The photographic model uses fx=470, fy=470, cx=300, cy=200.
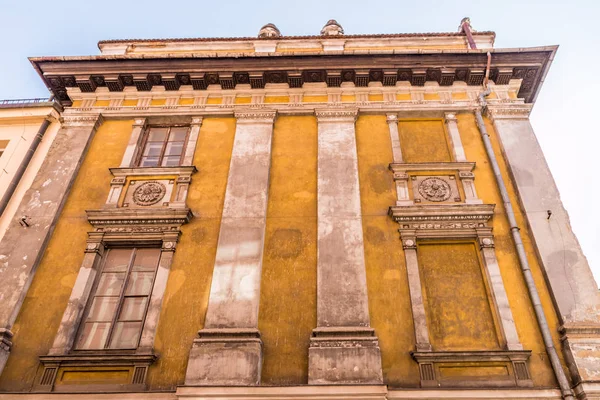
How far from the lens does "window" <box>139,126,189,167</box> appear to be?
401 inches

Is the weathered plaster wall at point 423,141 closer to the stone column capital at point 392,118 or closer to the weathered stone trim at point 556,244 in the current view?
the stone column capital at point 392,118

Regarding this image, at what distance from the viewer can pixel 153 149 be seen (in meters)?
10.5

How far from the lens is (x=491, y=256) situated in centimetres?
817

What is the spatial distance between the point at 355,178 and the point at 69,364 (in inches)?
231

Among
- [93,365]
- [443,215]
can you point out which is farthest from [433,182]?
[93,365]

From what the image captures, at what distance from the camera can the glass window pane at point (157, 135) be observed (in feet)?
35.0

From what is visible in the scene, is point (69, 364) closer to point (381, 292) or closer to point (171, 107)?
point (381, 292)

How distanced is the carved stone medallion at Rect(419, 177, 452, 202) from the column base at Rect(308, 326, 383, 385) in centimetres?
309

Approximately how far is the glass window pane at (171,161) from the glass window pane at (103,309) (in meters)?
3.15

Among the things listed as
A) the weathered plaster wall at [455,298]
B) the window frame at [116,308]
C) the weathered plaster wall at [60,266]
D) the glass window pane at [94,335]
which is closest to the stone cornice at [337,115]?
the weathered plaster wall at [455,298]

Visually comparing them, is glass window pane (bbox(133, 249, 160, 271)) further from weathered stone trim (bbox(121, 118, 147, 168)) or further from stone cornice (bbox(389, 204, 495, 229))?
stone cornice (bbox(389, 204, 495, 229))

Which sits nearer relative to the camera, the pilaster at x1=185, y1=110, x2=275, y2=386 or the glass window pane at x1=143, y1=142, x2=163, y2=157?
the pilaster at x1=185, y1=110, x2=275, y2=386

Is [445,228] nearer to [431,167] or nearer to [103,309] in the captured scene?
[431,167]

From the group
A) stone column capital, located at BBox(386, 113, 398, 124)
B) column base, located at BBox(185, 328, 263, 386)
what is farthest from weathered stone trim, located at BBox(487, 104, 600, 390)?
column base, located at BBox(185, 328, 263, 386)
